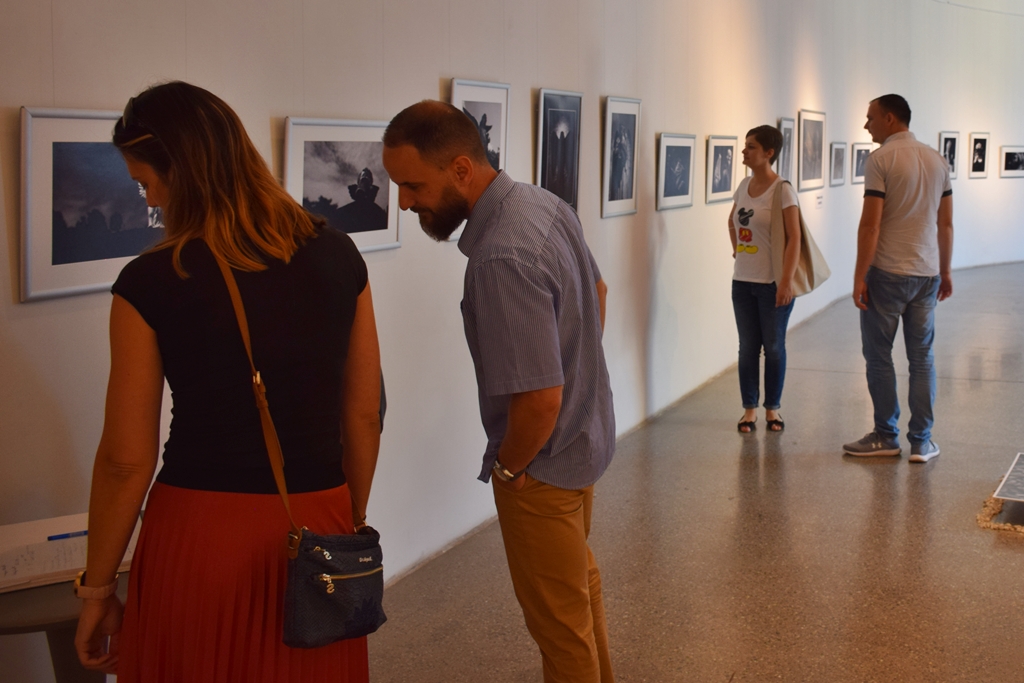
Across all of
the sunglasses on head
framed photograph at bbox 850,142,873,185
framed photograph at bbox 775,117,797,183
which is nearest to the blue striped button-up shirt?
the sunglasses on head

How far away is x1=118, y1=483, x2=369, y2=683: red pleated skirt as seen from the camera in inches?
74.9

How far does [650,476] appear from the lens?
592 centimetres

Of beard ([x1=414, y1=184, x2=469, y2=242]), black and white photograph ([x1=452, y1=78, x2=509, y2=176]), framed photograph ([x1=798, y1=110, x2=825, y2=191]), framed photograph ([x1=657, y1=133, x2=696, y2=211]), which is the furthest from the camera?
framed photograph ([x1=798, y1=110, x2=825, y2=191])

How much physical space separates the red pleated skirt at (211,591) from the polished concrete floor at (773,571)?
173 centimetres

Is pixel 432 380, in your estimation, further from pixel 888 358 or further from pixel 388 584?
pixel 888 358

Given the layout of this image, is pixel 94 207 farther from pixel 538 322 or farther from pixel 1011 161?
pixel 1011 161

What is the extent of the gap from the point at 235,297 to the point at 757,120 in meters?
8.22

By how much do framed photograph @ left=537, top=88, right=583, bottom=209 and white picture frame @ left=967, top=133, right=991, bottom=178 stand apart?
13.5m

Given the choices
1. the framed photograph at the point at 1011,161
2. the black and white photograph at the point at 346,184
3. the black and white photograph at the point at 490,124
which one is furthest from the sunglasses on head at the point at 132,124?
the framed photograph at the point at 1011,161

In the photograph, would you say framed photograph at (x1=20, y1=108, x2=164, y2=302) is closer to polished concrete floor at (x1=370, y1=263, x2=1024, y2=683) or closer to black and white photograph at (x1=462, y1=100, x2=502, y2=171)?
polished concrete floor at (x1=370, y1=263, x2=1024, y2=683)

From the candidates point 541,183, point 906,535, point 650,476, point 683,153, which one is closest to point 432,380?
point 541,183

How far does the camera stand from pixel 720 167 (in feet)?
27.3

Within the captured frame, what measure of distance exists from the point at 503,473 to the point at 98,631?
1055mm

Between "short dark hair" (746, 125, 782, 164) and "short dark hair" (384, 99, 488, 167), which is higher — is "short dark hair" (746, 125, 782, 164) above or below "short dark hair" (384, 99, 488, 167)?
above
